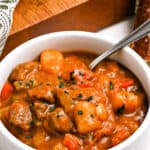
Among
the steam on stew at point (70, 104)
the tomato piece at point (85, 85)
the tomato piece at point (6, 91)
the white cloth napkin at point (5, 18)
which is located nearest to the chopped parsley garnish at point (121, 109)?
the steam on stew at point (70, 104)

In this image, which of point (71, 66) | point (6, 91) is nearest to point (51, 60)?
point (71, 66)

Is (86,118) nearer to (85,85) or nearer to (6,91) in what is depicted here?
(85,85)

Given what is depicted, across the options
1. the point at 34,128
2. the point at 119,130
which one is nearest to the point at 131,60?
the point at 119,130

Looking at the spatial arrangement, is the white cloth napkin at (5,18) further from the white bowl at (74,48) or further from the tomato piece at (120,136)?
the tomato piece at (120,136)

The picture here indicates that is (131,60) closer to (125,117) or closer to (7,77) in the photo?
(125,117)

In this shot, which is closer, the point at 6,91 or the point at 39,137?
the point at 39,137

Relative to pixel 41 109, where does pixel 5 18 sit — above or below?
above
